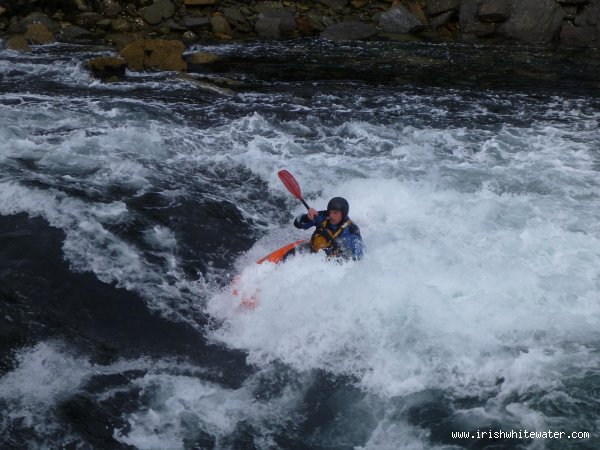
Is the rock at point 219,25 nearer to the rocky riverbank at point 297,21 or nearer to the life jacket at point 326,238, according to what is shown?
the rocky riverbank at point 297,21

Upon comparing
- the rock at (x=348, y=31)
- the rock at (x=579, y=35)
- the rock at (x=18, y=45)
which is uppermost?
the rock at (x=18, y=45)

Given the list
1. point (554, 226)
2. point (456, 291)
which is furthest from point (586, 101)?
point (456, 291)

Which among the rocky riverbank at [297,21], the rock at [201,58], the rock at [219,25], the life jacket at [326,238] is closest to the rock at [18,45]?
the rocky riverbank at [297,21]

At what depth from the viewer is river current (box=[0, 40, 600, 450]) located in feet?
16.1

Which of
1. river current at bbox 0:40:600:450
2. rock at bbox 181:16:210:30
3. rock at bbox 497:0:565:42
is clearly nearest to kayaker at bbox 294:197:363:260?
river current at bbox 0:40:600:450

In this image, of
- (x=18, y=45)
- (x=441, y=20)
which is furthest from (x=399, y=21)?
(x=18, y=45)

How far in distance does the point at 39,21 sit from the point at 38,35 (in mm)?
1158

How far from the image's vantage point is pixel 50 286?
5.97 m

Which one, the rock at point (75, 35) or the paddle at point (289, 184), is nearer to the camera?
the paddle at point (289, 184)

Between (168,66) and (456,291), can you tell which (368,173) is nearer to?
(456,291)

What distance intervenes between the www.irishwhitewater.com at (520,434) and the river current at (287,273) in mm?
45

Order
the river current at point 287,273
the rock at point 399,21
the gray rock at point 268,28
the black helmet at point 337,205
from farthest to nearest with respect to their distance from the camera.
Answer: the rock at point 399,21 → the gray rock at point 268,28 → the black helmet at point 337,205 → the river current at point 287,273

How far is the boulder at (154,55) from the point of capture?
1202cm

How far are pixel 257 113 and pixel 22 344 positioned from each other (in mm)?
6074
